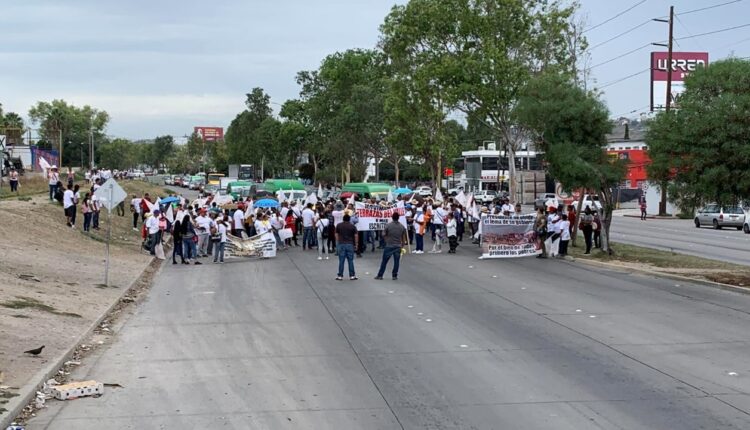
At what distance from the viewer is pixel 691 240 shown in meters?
37.9

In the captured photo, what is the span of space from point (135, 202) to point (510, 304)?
87.3 feet

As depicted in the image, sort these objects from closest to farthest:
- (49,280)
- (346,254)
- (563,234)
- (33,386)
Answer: (33,386) < (49,280) < (346,254) < (563,234)

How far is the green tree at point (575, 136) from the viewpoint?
88.0 feet

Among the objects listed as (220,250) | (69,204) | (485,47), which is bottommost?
(220,250)

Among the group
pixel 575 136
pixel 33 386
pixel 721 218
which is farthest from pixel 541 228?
pixel 721 218

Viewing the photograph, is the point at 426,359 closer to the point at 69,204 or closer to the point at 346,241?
the point at 346,241

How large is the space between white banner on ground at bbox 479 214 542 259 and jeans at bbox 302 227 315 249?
661cm

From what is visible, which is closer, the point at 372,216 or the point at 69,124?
the point at 372,216

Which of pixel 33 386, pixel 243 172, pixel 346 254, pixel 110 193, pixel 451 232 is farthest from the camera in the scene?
pixel 243 172

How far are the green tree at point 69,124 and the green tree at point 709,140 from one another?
112114 mm

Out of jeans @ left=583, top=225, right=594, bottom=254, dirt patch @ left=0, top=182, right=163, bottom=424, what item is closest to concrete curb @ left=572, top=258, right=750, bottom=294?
jeans @ left=583, top=225, right=594, bottom=254

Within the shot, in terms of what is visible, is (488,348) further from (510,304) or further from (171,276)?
(171,276)

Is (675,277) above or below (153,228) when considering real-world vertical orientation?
below

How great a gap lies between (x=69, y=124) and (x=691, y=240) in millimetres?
114423
